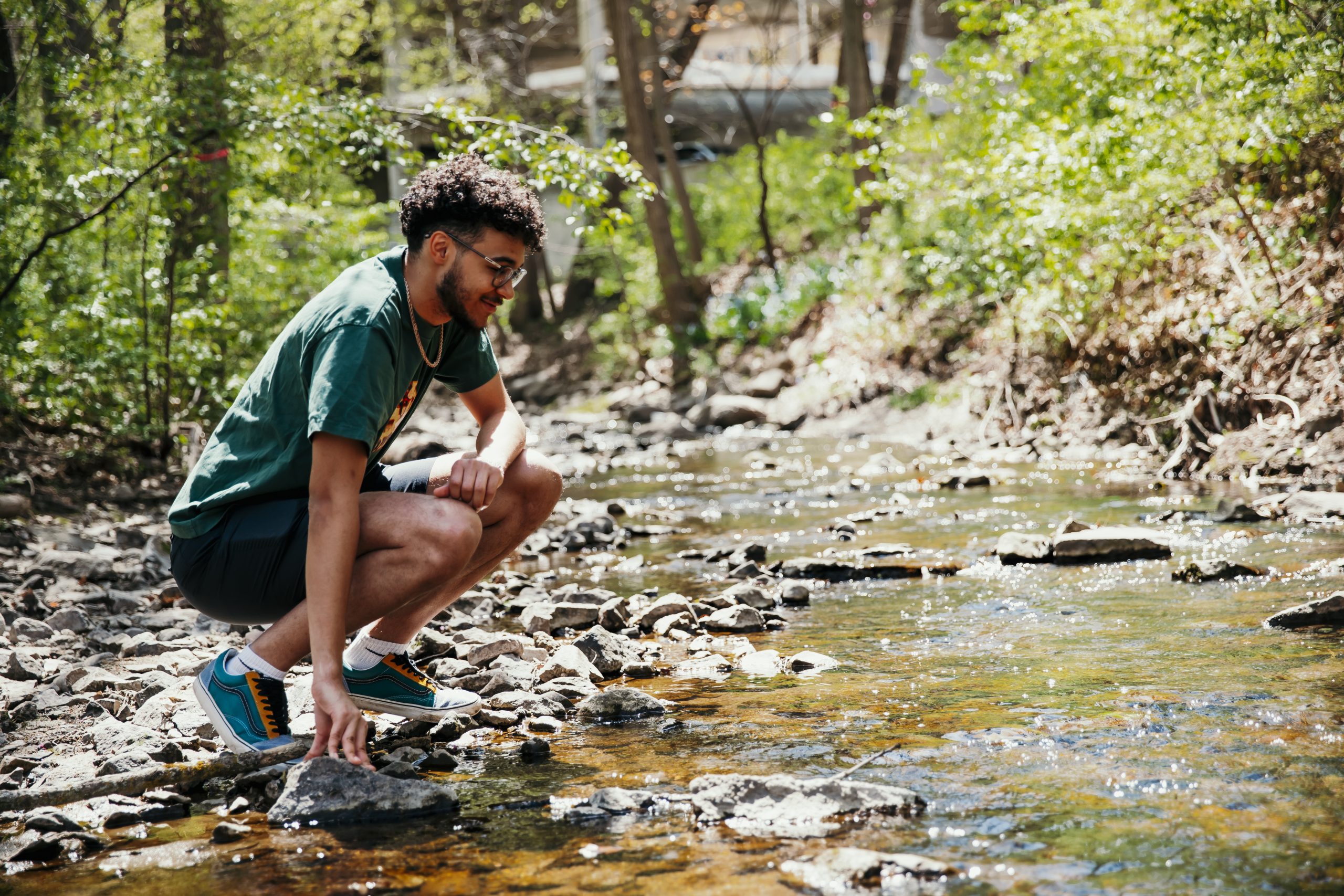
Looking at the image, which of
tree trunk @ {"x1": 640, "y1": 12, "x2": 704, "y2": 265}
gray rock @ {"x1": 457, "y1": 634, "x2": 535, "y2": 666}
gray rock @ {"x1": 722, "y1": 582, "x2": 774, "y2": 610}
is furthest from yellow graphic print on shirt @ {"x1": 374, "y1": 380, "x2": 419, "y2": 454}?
tree trunk @ {"x1": 640, "y1": 12, "x2": 704, "y2": 265}

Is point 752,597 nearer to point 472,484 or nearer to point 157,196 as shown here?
point 472,484

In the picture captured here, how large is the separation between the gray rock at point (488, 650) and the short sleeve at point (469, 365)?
0.96m

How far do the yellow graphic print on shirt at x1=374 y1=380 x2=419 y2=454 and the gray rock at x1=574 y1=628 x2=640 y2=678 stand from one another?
3.62ft

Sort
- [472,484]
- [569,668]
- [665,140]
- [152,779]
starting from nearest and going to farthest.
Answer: [152,779] < [472,484] < [569,668] < [665,140]

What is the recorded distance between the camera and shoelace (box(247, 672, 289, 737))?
3061mm

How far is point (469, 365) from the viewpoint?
144 inches

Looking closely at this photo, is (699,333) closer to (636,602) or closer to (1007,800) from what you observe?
(636,602)

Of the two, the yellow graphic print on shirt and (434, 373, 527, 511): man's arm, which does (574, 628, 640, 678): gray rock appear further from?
the yellow graphic print on shirt

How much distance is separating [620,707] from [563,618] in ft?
4.23

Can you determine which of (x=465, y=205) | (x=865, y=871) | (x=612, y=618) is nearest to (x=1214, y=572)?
(x=612, y=618)

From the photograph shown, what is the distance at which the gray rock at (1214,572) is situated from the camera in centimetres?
479

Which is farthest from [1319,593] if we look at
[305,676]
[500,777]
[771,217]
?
[771,217]

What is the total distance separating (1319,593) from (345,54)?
16876 millimetres

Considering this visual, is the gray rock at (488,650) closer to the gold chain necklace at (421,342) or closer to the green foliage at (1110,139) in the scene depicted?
the gold chain necklace at (421,342)
